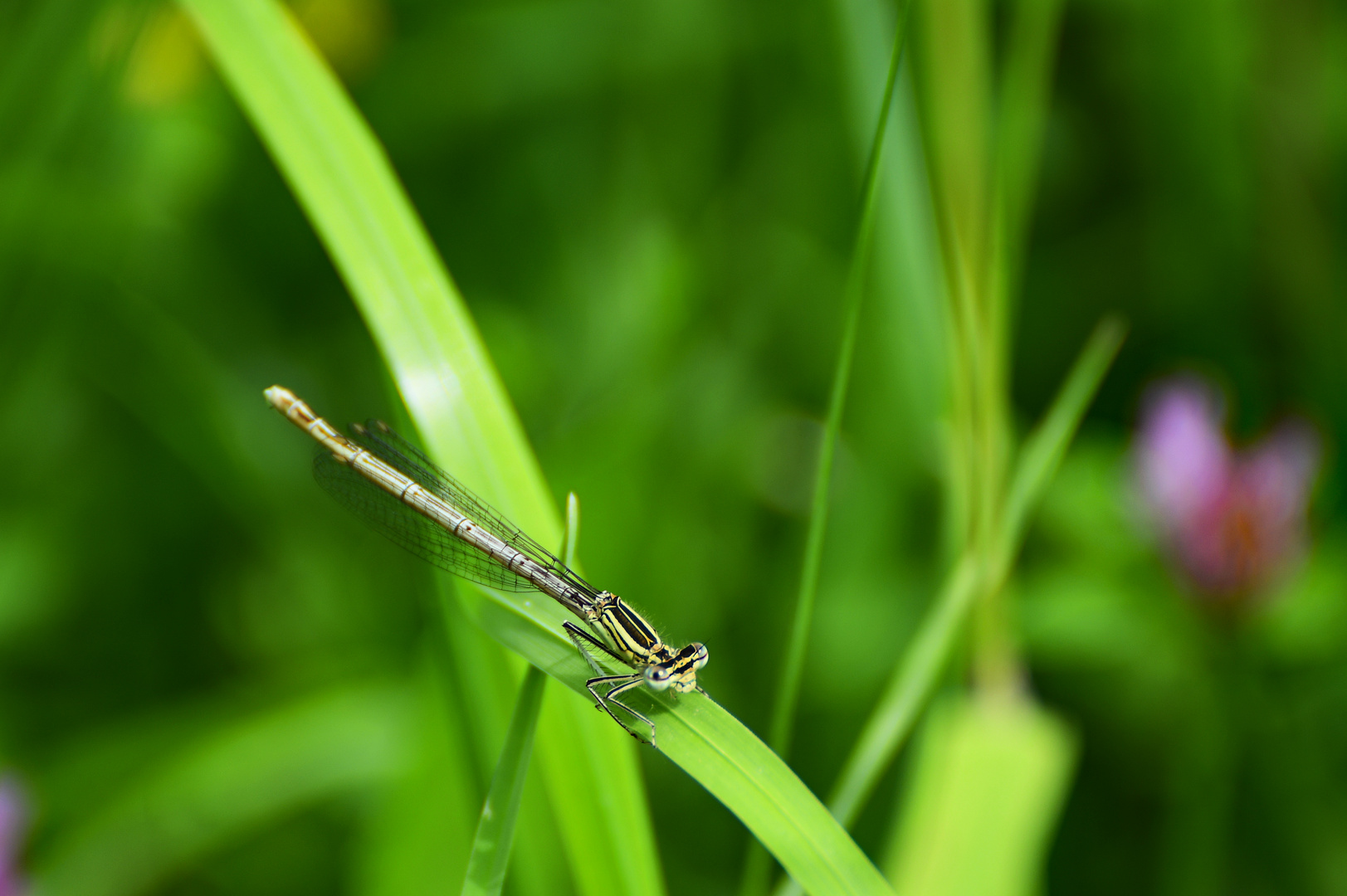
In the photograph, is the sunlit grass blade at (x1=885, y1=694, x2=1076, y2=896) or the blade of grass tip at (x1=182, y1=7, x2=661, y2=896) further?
the sunlit grass blade at (x1=885, y1=694, x2=1076, y2=896)

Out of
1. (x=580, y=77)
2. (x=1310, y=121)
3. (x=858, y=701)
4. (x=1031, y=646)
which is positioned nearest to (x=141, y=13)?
(x=580, y=77)

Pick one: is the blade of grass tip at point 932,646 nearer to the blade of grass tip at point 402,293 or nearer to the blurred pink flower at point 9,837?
the blade of grass tip at point 402,293

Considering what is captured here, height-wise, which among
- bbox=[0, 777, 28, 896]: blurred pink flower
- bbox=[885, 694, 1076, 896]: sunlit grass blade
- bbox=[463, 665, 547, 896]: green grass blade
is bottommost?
bbox=[0, 777, 28, 896]: blurred pink flower

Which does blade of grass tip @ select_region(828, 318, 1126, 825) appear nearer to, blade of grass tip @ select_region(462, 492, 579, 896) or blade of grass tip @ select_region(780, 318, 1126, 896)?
blade of grass tip @ select_region(780, 318, 1126, 896)

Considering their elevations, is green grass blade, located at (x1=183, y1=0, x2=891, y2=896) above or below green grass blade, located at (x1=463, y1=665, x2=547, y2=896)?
above

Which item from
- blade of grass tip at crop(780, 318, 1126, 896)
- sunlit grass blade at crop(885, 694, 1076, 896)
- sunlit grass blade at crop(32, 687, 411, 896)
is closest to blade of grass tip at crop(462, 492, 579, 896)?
blade of grass tip at crop(780, 318, 1126, 896)

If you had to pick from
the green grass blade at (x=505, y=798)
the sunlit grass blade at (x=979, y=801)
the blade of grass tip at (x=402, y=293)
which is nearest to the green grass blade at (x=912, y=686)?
the sunlit grass blade at (x=979, y=801)
